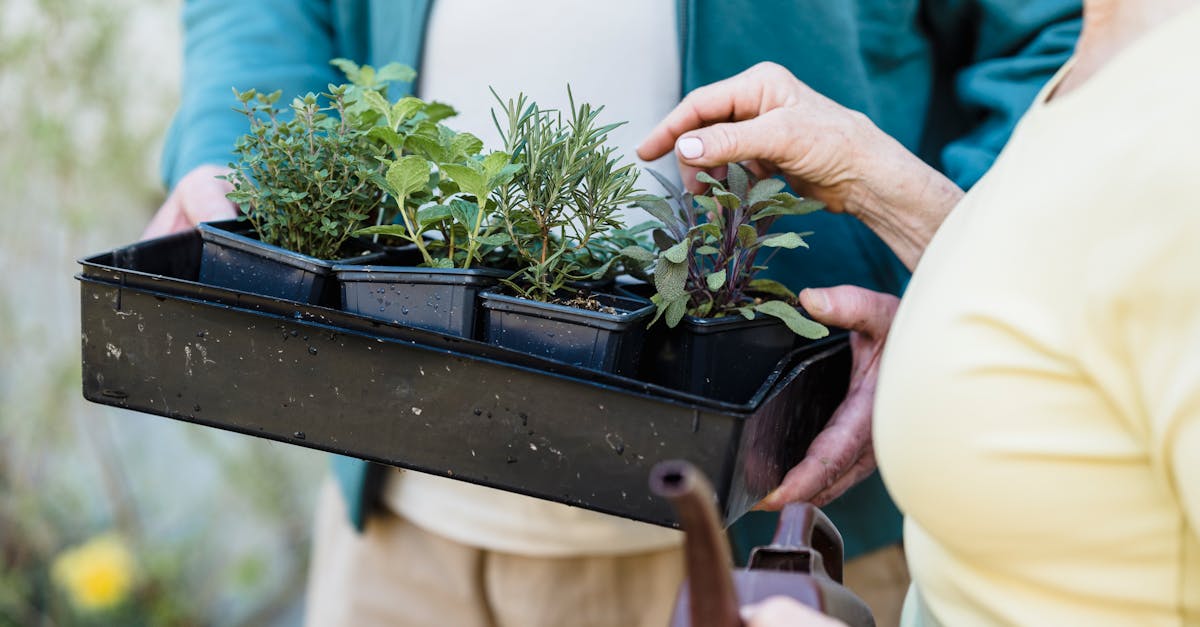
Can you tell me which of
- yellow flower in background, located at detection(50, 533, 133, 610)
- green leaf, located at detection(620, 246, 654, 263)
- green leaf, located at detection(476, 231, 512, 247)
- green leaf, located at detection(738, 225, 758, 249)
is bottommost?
yellow flower in background, located at detection(50, 533, 133, 610)

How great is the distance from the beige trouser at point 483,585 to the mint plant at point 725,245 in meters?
0.47

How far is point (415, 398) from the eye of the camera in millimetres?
756

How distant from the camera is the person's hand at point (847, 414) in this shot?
0.86 m

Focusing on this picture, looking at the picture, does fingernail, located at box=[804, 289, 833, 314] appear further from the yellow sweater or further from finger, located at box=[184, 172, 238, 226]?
finger, located at box=[184, 172, 238, 226]

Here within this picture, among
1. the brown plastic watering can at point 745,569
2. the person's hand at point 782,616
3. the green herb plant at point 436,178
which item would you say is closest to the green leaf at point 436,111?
the green herb plant at point 436,178

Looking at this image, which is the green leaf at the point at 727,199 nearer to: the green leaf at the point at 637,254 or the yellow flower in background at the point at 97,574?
the green leaf at the point at 637,254

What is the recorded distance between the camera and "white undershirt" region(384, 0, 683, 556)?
1.08 metres

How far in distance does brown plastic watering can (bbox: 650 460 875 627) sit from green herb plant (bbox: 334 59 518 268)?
0.31 m

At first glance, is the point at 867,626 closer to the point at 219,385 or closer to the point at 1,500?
the point at 219,385

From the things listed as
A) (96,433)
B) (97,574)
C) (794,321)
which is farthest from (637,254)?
(96,433)

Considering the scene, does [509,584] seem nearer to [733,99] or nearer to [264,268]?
[264,268]

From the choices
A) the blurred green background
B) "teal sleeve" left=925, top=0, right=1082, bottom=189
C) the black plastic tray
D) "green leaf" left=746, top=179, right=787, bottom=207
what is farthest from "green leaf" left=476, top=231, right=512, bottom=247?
the blurred green background

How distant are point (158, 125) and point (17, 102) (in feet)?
0.99

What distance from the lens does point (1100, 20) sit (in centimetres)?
59
